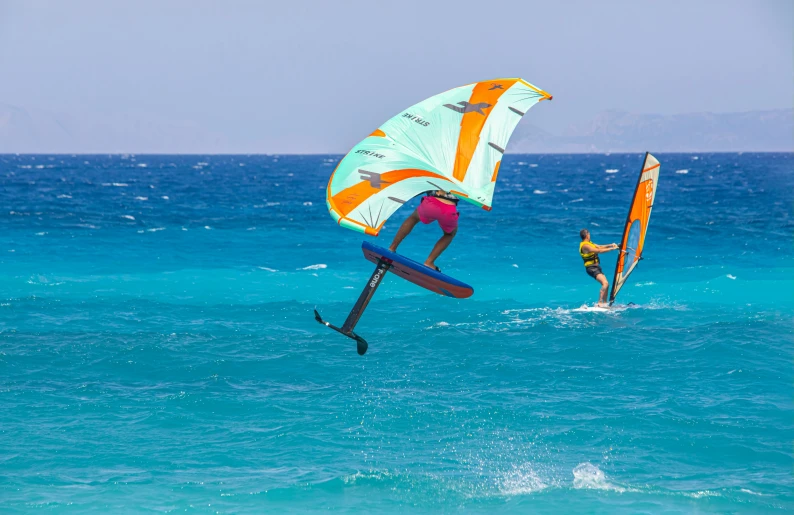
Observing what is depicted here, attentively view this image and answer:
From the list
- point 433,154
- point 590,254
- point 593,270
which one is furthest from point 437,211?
point 593,270

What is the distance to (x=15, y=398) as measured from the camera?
709 inches

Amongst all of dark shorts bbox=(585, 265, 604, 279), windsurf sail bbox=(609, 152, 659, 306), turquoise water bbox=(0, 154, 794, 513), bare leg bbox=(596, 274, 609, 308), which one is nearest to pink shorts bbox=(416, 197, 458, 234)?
turquoise water bbox=(0, 154, 794, 513)

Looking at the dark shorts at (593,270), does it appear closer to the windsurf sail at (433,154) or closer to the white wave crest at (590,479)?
the white wave crest at (590,479)

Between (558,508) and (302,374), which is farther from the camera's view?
(302,374)

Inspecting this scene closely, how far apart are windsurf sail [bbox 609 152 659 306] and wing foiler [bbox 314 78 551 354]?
1164cm

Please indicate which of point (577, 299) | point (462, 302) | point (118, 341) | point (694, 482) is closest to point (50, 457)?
point (118, 341)

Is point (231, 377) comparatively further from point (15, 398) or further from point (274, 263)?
point (274, 263)

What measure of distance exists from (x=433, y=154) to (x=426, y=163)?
38 centimetres

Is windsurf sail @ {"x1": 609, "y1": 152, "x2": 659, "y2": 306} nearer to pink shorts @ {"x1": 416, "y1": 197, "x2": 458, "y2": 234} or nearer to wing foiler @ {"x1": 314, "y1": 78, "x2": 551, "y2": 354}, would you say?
wing foiler @ {"x1": 314, "y1": 78, "x2": 551, "y2": 354}

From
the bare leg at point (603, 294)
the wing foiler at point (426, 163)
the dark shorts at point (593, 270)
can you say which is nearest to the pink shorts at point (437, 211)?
the wing foiler at point (426, 163)

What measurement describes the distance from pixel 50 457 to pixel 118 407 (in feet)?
8.89

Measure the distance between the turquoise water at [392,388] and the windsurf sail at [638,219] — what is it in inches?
69.1

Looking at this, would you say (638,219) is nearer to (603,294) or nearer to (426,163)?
(603,294)

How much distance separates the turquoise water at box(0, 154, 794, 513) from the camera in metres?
13.9
